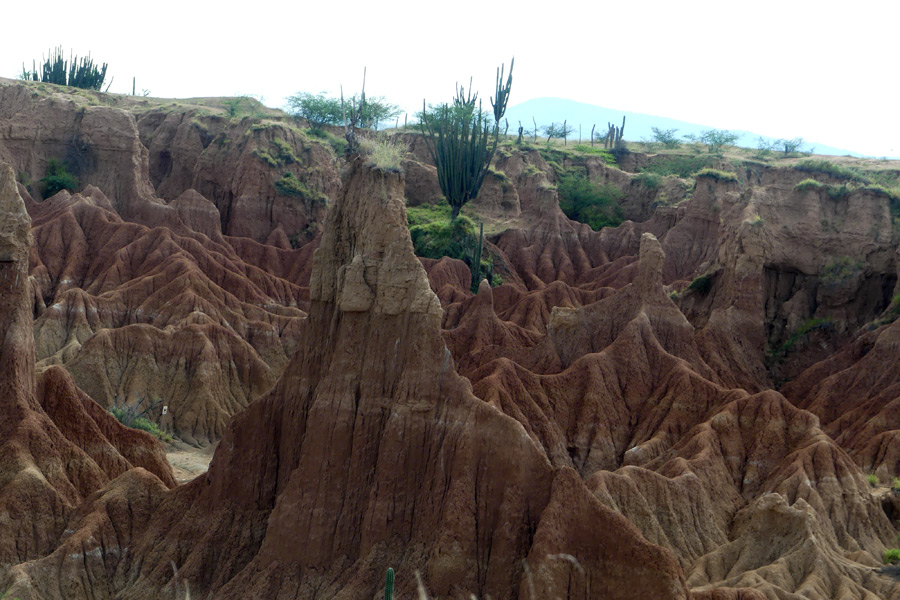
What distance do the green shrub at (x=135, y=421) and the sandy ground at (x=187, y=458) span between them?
630 mm

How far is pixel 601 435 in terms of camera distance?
41531mm

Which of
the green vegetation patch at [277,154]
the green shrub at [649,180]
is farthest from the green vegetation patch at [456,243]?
the green shrub at [649,180]

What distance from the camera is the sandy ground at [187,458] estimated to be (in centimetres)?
4481

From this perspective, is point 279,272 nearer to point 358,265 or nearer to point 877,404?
point 877,404

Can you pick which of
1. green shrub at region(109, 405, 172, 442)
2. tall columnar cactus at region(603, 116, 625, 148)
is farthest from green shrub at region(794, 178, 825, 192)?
tall columnar cactus at region(603, 116, 625, 148)

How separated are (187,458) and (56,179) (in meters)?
36.8

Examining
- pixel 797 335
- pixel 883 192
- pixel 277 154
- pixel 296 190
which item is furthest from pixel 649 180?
pixel 797 335

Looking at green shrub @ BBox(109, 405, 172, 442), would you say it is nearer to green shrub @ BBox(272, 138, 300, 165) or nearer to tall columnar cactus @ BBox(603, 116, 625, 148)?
green shrub @ BBox(272, 138, 300, 165)

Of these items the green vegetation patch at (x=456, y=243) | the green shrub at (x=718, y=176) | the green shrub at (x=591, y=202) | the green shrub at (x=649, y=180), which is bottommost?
the green vegetation patch at (x=456, y=243)

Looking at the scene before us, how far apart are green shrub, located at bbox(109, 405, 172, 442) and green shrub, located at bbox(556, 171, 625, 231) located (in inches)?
2175

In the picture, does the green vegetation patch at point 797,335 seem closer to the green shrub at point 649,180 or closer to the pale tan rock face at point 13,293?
the pale tan rock face at point 13,293

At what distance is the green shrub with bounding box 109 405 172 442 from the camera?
155 ft

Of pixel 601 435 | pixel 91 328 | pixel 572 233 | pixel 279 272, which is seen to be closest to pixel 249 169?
pixel 279 272

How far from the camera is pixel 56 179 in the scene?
77.9 m
